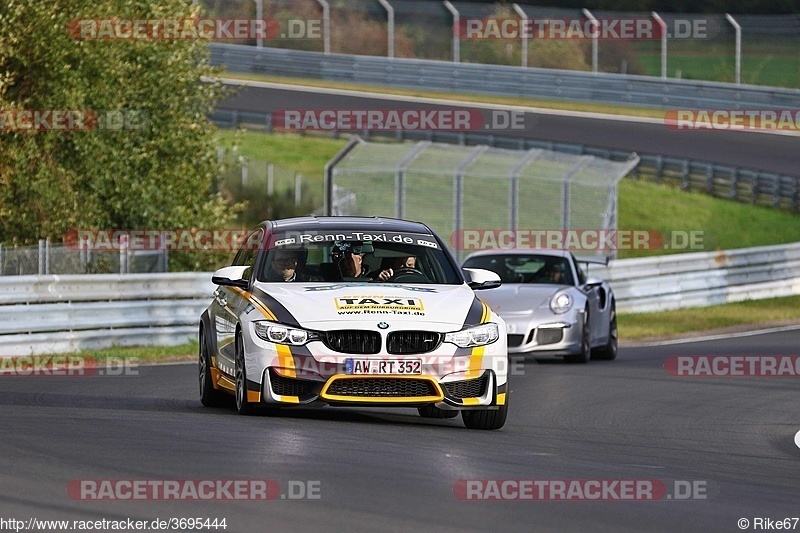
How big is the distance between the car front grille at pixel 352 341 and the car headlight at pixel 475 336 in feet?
1.56

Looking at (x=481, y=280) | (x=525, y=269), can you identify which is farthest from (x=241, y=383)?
(x=525, y=269)

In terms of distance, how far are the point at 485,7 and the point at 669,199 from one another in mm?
6421

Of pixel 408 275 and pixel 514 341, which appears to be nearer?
pixel 408 275

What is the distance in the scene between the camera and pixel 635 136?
1487 inches

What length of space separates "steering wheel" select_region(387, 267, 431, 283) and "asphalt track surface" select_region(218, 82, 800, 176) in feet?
82.1

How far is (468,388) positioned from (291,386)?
45.8 inches

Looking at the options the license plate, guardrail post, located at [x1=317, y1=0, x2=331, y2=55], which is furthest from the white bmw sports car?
guardrail post, located at [x1=317, y1=0, x2=331, y2=55]

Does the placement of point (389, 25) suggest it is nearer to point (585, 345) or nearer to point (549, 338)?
point (585, 345)

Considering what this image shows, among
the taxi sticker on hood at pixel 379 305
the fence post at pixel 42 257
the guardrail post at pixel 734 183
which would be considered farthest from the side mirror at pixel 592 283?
the guardrail post at pixel 734 183

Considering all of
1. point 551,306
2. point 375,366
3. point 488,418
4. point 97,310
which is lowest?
point 97,310

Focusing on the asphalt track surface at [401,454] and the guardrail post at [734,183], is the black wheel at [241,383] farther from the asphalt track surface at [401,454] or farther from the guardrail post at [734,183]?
the guardrail post at [734,183]

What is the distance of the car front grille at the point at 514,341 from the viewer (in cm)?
1750

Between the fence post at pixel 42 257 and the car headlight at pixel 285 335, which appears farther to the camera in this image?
the fence post at pixel 42 257

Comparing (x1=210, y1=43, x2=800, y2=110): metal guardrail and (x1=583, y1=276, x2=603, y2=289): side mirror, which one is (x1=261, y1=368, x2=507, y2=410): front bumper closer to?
(x1=583, y1=276, x2=603, y2=289): side mirror
